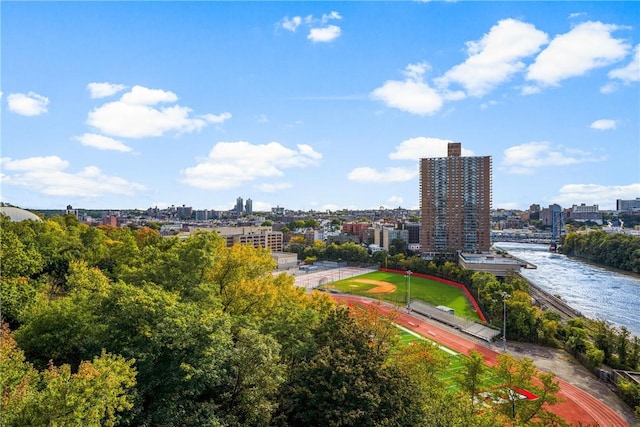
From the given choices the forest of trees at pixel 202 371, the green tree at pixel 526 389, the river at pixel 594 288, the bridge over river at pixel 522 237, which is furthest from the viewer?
the bridge over river at pixel 522 237

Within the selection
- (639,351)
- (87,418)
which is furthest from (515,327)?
(87,418)

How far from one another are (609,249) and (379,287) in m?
56.6

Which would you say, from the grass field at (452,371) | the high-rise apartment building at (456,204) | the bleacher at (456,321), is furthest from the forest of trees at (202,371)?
the high-rise apartment building at (456,204)

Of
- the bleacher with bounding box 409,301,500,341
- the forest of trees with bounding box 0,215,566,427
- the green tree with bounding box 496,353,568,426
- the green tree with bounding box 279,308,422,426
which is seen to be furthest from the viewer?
the bleacher with bounding box 409,301,500,341

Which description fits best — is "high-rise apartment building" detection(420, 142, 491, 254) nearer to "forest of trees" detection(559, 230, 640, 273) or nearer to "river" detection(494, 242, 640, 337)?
"river" detection(494, 242, 640, 337)

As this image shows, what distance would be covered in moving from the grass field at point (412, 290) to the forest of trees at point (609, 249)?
4217cm

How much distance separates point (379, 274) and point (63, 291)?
53.7 m

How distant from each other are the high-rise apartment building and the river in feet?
44.9

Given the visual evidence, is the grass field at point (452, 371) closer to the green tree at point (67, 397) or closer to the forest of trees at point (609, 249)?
the green tree at point (67, 397)

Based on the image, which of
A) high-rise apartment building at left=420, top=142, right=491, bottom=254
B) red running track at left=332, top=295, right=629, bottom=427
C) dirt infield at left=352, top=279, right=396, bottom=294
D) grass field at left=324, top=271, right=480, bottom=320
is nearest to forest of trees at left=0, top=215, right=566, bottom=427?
red running track at left=332, top=295, right=629, bottom=427

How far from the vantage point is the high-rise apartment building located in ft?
285

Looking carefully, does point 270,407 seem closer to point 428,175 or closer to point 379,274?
point 379,274

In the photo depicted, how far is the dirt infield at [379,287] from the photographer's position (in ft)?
194

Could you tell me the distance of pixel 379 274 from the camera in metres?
73.6
